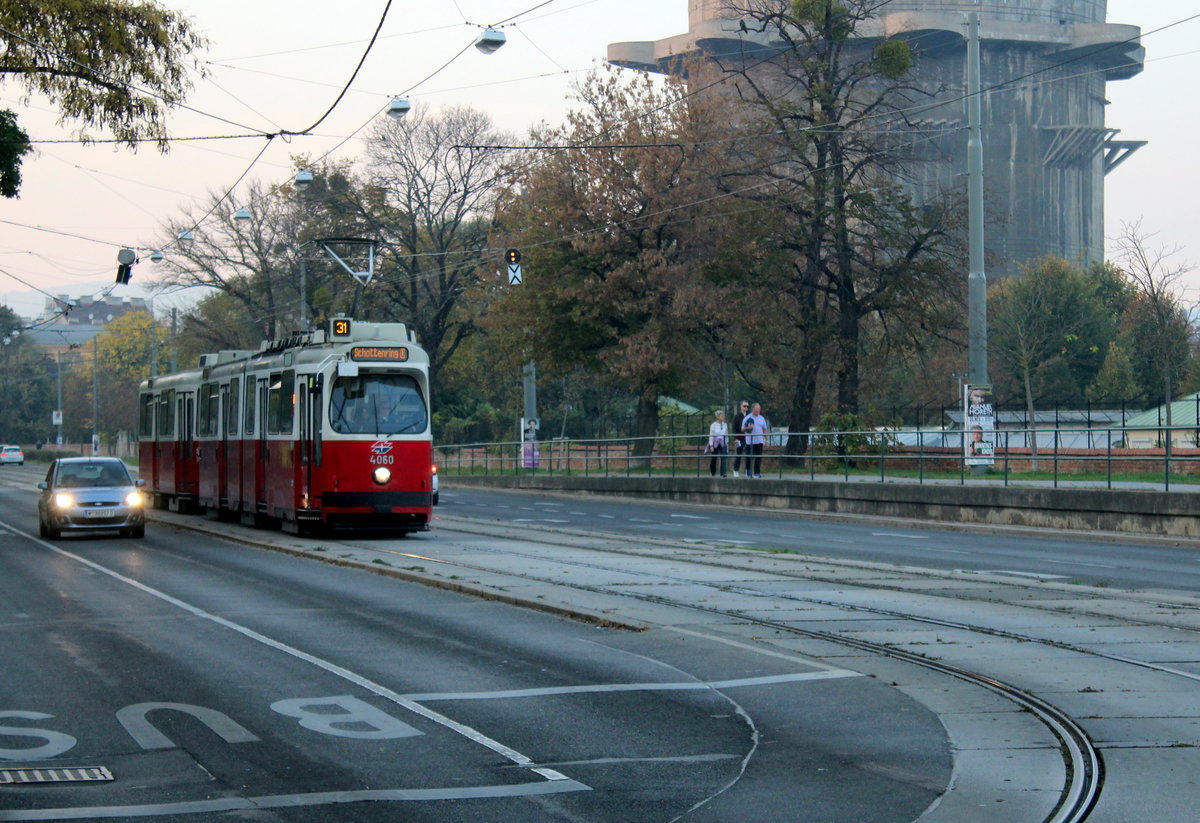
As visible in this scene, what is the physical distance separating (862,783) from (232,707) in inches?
159

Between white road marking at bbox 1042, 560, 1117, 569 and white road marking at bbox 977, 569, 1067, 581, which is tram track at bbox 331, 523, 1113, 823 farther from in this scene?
white road marking at bbox 1042, 560, 1117, 569

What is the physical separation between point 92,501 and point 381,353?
17.6 ft

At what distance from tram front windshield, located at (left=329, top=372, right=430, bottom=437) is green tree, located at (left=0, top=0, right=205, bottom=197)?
277 inches

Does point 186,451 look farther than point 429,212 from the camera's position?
No

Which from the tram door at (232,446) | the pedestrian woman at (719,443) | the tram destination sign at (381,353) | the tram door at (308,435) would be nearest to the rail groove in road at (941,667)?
the tram door at (308,435)

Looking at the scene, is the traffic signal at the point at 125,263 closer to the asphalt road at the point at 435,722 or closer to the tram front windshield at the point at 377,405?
the tram front windshield at the point at 377,405

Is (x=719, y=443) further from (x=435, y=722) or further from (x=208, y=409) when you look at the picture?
(x=435, y=722)

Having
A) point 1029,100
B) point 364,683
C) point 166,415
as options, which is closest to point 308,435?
point 166,415

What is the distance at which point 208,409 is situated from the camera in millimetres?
30688

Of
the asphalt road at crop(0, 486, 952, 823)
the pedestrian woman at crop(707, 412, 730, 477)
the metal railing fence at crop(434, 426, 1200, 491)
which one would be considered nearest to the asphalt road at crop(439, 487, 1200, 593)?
the pedestrian woman at crop(707, 412, 730, 477)

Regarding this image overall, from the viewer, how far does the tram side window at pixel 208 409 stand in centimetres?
3003

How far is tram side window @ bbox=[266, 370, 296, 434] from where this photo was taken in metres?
24.8

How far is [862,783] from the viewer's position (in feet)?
22.9

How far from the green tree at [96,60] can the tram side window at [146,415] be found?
1061 centimetres
